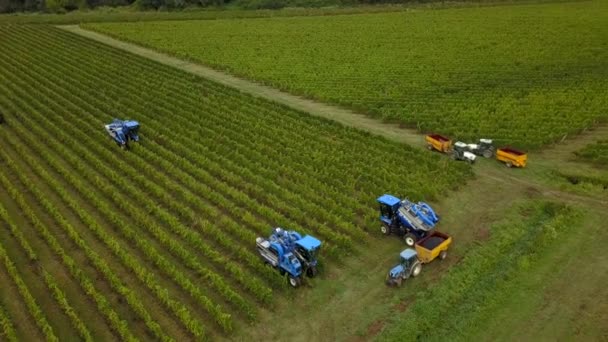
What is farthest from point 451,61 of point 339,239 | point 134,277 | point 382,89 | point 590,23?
point 134,277

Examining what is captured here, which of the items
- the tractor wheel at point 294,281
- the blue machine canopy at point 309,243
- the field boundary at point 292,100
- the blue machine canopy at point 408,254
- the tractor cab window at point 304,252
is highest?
the blue machine canopy at point 309,243

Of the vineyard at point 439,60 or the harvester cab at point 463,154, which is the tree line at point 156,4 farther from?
the harvester cab at point 463,154

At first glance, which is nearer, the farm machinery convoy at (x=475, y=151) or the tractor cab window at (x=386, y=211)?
the tractor cab window at (x=386, y=211)

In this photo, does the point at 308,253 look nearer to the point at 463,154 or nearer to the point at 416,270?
the point at 416,270

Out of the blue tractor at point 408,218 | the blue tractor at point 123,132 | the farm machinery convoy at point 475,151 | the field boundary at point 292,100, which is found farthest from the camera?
the field boundary at point 292,100

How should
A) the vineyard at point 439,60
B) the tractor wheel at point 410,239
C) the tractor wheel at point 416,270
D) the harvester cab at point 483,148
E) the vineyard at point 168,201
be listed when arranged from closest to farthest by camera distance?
the vineyard at point 168,201, the tractor wheel at point 416,270, the tractor wheel at point 410,239, the harvester cab at point 483,148, the vineyard at point 439,60

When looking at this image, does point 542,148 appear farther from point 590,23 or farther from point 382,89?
point 590,23

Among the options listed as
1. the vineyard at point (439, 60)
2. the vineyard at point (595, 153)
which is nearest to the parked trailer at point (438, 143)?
the vineyard at point (439, 60)

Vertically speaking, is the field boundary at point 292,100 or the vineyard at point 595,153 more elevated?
the vineyard at point 595,153

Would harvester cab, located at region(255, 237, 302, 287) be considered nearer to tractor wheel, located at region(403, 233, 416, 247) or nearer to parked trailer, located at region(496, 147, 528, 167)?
tractor wheel, located at region(403, 233, 416, 247)
